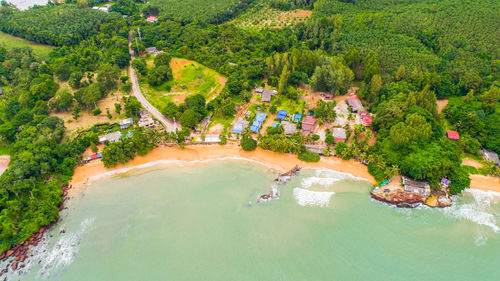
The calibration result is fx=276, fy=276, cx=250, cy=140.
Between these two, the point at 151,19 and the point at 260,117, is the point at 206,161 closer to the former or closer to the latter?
the point at 260,117

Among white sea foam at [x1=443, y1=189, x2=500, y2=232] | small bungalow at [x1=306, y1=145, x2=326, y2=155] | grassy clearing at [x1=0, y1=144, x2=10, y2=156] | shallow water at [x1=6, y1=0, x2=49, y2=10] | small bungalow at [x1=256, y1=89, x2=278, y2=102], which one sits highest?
Result: shallow water at [x1=6, y1=0, x2=49, y2=10]

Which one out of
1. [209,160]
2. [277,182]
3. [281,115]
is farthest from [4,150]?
[281,115]

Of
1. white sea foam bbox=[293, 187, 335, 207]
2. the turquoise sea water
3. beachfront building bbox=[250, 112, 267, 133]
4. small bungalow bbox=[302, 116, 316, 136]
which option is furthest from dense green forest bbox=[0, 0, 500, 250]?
white sea foam bbox=[293, 187, 335, 207]

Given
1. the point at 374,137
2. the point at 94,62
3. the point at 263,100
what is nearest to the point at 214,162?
the point at 263,100

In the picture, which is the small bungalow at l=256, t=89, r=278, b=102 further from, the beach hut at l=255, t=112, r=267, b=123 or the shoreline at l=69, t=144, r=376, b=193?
the shoreline at l=69, t=144, r=376, b=193

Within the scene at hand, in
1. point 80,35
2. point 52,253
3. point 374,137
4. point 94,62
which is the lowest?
point 52,253

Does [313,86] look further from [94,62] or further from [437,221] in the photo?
[94,62]
